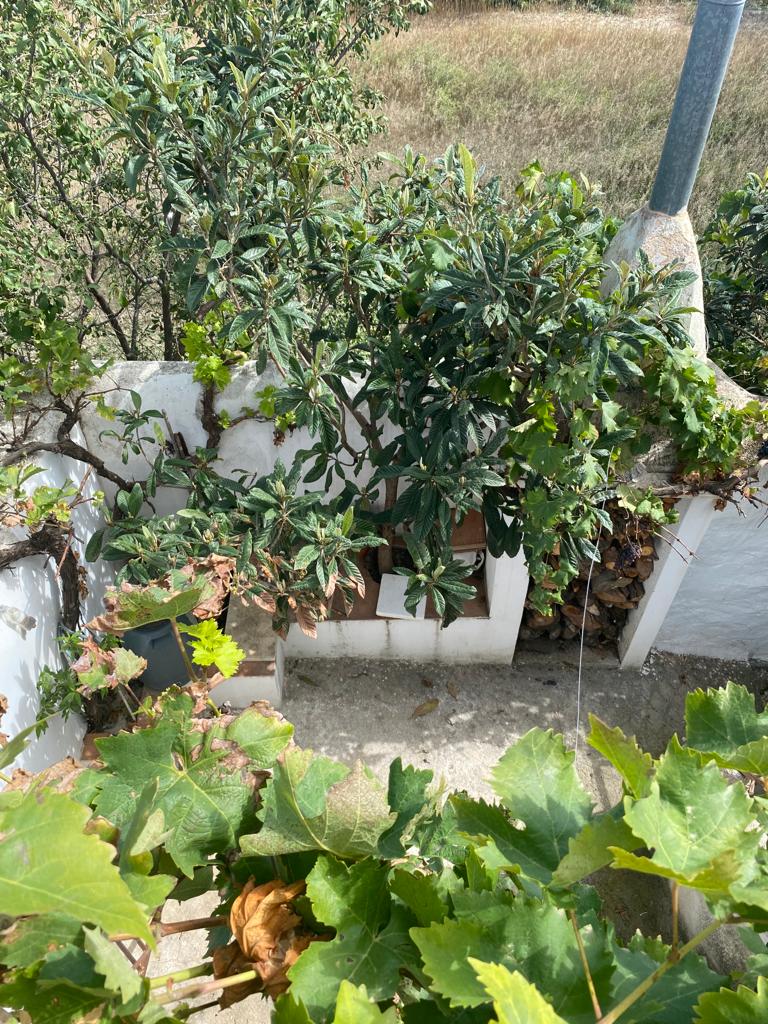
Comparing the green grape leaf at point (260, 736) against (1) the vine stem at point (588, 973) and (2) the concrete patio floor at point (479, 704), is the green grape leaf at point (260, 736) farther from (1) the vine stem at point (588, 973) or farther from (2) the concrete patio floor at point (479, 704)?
(2) the concrete patio floor at point (479, 704)

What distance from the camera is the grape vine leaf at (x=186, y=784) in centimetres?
80

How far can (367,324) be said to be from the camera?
8.52 ft

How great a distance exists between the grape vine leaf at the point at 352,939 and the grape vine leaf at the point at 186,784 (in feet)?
0.44

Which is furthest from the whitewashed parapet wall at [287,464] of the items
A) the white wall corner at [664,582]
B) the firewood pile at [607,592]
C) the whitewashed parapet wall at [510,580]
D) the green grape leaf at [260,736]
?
the green grape leaf at [260,736]

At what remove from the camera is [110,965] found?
1.92ft

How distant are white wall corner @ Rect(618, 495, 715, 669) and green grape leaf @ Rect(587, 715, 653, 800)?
2365 mm

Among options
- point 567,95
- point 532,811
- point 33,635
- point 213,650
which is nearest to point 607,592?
point 213,650

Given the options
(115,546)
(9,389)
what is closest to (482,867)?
(115,546)

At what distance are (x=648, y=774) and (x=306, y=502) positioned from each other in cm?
201

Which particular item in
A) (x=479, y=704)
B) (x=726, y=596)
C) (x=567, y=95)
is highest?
(x=567, y=95)

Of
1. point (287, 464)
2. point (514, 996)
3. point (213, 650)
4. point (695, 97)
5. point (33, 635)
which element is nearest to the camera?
point (514, 996)

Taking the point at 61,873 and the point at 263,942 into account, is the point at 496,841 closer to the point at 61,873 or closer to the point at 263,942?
the point at 263,942

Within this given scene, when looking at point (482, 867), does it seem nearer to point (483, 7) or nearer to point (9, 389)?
point (9, 389)

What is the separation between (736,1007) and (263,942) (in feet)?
1.44
